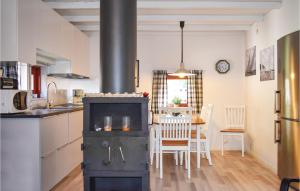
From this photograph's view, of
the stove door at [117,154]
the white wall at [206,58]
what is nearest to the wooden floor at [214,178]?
the stove door at [117,154]

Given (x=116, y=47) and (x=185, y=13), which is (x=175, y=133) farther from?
(x=185, y=13)

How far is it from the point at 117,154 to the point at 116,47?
Answer: 1087mm

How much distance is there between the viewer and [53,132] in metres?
3.83

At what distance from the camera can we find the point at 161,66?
22.4 ft

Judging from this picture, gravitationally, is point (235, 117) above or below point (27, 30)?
below

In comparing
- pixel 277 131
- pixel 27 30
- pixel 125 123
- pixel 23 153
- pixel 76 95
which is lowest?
pixel 23 153

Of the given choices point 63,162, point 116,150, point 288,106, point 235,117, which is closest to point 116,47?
point 116,150

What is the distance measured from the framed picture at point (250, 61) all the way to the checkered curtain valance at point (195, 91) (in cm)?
95

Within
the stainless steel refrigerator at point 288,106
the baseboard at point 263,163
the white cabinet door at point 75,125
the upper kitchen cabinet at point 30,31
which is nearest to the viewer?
the upper kitchen cabinet at point 30,31

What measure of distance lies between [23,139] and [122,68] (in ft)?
4.22

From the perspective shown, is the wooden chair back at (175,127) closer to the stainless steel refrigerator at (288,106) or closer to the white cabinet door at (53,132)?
the stainless steel refrigerator at (288,106)

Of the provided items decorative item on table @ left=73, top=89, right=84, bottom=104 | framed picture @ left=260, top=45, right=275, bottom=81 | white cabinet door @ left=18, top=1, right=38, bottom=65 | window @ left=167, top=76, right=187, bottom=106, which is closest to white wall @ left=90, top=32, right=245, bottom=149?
window @ left=167, top=76, right=187, bottom=106

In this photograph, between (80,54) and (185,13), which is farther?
(80,54)

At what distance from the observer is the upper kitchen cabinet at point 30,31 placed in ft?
11.5
